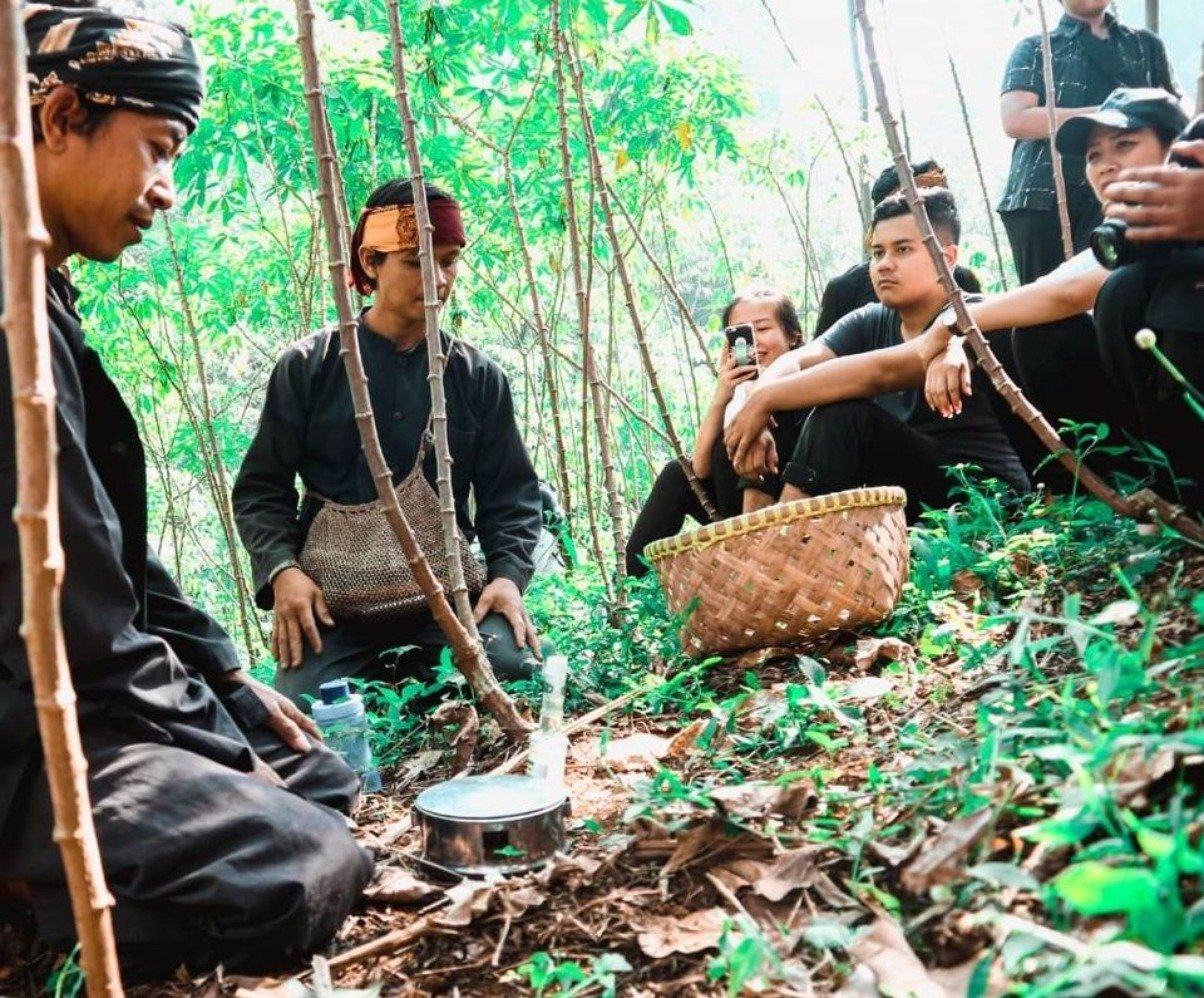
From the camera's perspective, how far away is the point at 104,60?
5.29 feet

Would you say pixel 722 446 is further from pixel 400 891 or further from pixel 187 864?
pixel 187 864

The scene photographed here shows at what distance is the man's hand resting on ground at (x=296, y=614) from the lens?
2.75 metres

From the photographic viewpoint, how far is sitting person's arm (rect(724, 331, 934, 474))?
8.74 ft

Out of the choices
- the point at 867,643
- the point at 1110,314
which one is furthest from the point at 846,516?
the point at 1110,314

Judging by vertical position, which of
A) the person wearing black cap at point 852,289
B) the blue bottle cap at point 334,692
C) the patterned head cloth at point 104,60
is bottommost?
the blue bottle cap at point 334,692

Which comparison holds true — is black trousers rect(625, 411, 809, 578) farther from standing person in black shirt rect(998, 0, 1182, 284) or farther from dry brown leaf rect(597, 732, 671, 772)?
dry brown leaf rect(597, 732, 671, 772)

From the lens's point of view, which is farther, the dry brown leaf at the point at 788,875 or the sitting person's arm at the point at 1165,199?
the sitting person's arm at the point at 1165,199

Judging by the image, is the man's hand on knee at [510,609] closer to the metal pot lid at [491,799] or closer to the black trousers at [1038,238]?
the metal pot lid at [491,799]

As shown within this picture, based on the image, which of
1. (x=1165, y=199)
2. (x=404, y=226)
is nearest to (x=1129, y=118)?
(x=1165, y=199)

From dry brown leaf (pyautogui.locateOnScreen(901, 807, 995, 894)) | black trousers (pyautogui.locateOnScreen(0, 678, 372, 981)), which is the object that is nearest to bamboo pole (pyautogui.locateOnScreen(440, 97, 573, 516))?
black trousers (pyautogui.locateOnScreen(0, 678, 372, 981))

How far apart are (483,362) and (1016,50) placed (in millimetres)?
1973

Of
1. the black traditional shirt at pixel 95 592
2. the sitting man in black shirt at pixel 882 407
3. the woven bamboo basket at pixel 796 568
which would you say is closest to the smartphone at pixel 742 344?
the sitting man in black shirt at pixel 882 407

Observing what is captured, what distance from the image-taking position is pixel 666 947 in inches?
49.6

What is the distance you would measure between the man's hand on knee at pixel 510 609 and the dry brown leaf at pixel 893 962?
166 centimetres
